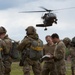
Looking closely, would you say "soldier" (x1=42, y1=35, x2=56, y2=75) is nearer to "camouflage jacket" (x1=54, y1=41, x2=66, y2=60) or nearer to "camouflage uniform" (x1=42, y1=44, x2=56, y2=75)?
"camouflage uniform" (x1=42, y1=44, x2=56, y2=75)

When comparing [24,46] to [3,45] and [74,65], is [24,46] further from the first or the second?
[74,65]

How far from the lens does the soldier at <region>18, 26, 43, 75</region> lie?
44.0 ft

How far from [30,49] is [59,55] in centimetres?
104

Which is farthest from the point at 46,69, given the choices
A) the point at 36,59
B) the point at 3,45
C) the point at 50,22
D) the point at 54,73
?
the point at 50,22

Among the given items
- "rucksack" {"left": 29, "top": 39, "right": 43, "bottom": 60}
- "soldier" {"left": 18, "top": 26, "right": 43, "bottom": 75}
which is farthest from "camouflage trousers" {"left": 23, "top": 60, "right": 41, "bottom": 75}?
"rucksack" {"left": 29, "top": 39, "right": 43, "bottom": 60}

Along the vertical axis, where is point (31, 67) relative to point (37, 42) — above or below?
below

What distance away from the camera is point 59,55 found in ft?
45.7

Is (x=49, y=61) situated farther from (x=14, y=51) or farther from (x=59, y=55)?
(x=14, y=51)

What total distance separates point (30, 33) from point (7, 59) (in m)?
2.05

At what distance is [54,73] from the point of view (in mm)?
14812

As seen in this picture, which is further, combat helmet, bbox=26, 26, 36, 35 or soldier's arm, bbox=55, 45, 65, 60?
soldier's arm, bbox=55, 45, 65, 60

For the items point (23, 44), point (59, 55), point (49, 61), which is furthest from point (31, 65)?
point (49, 61)

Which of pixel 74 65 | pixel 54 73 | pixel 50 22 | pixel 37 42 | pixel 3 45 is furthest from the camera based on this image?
pixel 50 22

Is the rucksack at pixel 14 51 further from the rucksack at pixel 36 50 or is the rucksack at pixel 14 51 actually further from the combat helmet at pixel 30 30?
the combat helmet at pixel 30 30
